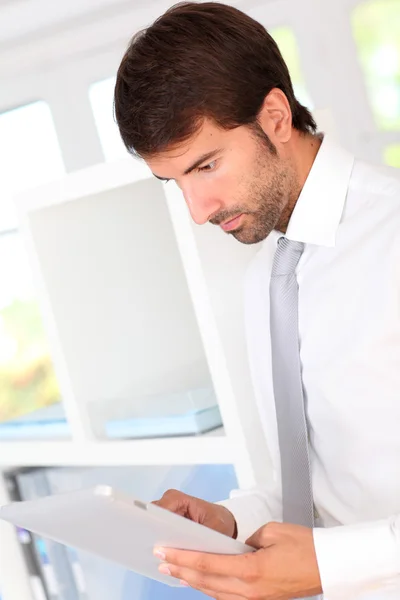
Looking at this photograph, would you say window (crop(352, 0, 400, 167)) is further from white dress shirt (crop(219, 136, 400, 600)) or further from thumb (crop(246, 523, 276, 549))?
thumb (crop(246, 523, 276, 549))

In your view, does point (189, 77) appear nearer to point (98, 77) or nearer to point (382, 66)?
point (382, 66)

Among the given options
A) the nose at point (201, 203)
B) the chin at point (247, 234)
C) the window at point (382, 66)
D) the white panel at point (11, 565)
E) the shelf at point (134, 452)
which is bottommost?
the white panel at point (11, 565)

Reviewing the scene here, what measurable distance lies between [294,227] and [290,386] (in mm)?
267

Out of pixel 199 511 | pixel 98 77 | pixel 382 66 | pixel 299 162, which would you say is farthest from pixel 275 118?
pixel 98 77

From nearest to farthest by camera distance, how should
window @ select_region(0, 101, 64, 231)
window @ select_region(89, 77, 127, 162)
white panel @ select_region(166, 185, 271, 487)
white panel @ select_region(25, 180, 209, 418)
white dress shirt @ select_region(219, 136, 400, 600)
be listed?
1. white dress shirt @ select_region(219, 136, 400, 600)
2. white panel @ select_region(166, 185, 271, 487)
3. white panel @ select_region(25, 180, 209, 418)
4. window @ select_region(89, 77, 127, 162)
5. window @ select_region(0, 101, 64, 231)

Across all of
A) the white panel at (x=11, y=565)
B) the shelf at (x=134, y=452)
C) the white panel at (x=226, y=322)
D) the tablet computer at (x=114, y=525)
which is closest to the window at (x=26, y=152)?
the white panel at (x=11, y=565)


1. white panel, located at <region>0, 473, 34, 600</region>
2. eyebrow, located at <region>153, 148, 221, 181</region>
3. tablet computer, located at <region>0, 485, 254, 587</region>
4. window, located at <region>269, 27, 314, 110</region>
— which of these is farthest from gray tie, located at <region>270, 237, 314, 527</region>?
window, located at <region>269, 27, 314, 110</region>

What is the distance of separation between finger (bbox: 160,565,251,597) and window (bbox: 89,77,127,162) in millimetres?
3893

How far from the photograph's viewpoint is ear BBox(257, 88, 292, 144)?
1.57 meters

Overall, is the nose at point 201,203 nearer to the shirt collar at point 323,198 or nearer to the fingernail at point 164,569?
the shirt collar at point 323,198

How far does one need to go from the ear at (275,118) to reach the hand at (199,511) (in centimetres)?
61

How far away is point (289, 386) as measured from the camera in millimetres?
1576

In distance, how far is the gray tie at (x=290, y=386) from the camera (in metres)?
1.57

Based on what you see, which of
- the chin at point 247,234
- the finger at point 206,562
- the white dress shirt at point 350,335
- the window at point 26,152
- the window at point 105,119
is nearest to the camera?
the finger at point 206,562
